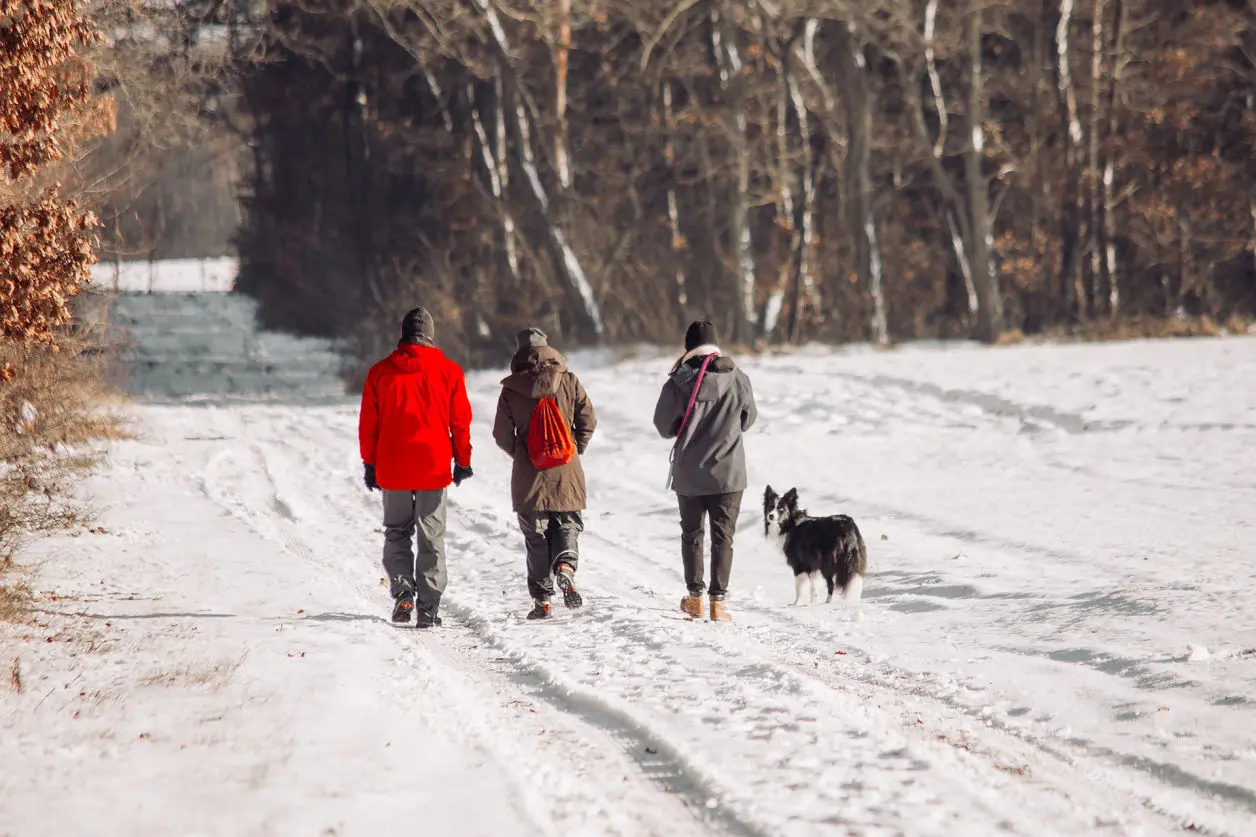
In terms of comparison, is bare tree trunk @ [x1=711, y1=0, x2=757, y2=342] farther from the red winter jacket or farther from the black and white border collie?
the red winter jacket

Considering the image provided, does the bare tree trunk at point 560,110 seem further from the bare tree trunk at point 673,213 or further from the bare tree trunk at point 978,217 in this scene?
the bare tree trunk at point 978,217

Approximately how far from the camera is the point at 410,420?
7.89 metres

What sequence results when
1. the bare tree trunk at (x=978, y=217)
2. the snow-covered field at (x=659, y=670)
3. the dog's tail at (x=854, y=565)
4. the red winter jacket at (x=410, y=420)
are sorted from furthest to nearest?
the bare tree trunk at (x=978, y=217) → the dog's tail at (x=854, y=565) → the red winter jacket at (x=410, y=420) → the snow-covered field at (x=659, y=670)

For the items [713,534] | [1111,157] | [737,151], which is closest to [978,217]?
[1111,157]

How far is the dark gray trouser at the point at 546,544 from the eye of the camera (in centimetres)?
833

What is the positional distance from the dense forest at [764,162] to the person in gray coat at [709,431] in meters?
18.4

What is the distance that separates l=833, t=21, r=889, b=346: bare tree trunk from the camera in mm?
27312


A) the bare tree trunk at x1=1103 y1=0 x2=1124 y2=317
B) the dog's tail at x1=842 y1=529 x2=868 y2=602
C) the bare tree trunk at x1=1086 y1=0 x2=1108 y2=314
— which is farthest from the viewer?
the bare tree trunk at x1=1103 y1=0 x2=1124 y2=317

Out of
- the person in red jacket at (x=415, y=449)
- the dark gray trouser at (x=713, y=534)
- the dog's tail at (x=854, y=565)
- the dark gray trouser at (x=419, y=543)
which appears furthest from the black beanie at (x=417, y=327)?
the dog's tail at (x=854, y=565)

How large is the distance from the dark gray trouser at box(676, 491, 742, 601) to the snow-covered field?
331mm

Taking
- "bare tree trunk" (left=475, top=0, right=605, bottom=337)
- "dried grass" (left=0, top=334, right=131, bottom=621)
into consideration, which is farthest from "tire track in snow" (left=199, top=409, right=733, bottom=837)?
"bare tree trunk" (left=475, top=0, right=605, bottom=337)

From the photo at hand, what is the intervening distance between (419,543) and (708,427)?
1.97m

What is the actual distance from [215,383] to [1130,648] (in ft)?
91.7

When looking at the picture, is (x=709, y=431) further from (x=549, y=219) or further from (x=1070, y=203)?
(x=1070, y=203)
